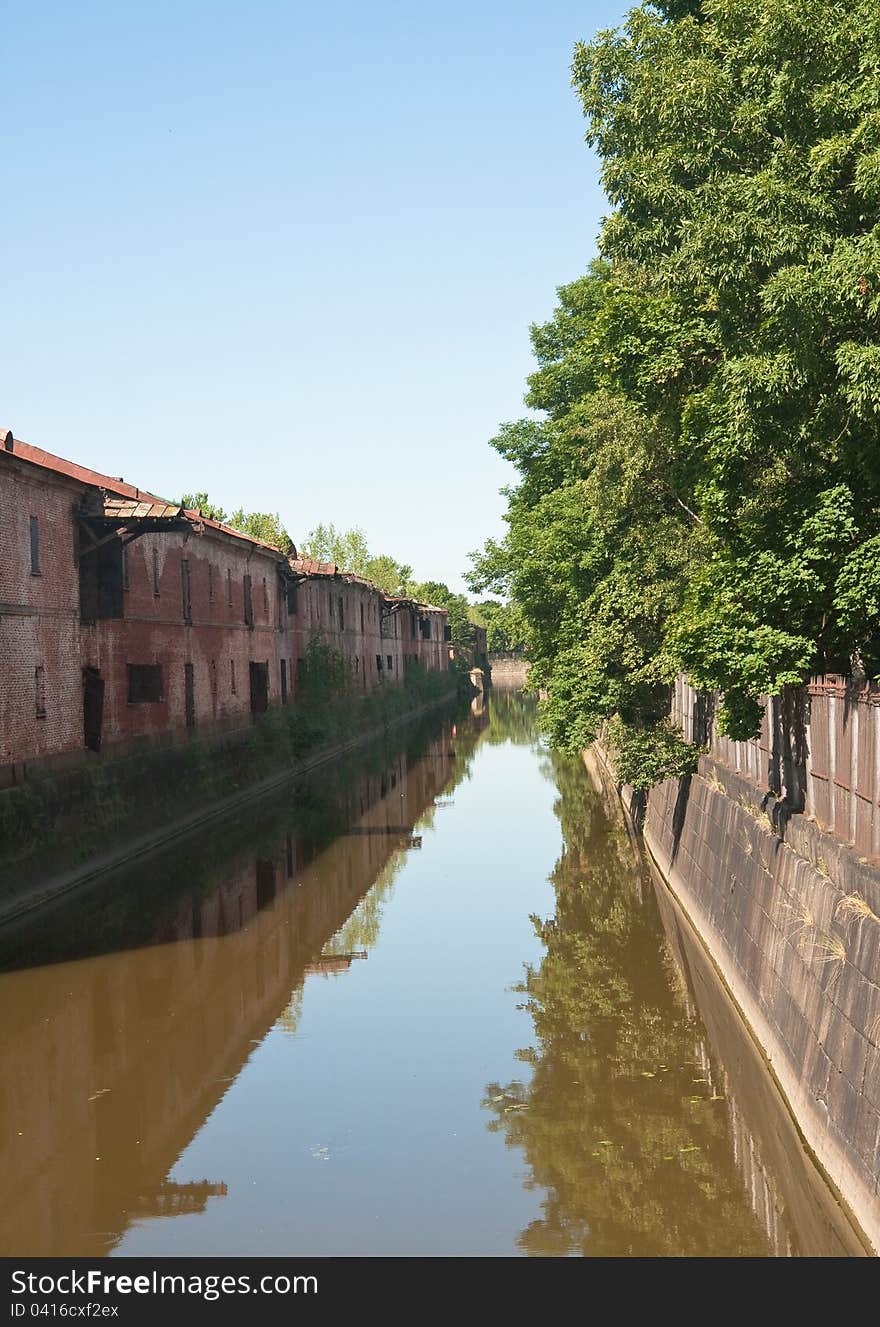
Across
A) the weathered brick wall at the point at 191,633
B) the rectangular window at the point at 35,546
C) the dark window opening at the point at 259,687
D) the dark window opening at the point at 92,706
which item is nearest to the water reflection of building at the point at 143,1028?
the dark window opening at the point at 92,706

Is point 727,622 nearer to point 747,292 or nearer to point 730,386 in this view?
point 730,386

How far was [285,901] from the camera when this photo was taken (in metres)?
25.0

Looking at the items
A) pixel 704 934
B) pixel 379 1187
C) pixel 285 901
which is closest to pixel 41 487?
pixel 285 901

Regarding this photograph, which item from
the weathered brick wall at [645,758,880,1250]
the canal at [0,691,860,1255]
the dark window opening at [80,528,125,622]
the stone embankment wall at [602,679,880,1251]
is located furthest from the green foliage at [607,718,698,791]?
the dark window opening at [80,528,125,622]

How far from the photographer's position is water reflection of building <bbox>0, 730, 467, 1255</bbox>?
38.2ft

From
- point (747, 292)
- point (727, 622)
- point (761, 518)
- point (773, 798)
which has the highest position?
point (747, 292)

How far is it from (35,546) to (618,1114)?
712 inches

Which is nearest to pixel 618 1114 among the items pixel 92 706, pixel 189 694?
pixel 92 706

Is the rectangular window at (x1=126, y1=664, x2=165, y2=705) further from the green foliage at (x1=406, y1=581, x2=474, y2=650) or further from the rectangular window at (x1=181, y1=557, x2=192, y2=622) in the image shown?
the green foliage at (x1=406, y1=581, x2=474, y2=650)

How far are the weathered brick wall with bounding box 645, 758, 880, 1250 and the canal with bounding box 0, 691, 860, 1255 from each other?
0.48m

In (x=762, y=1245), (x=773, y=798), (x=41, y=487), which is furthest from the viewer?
(x=41, y=487)

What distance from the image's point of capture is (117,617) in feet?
97.1

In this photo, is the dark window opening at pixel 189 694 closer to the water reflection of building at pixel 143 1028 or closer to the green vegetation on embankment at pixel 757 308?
the water reflection of building at pixel 143 1028
